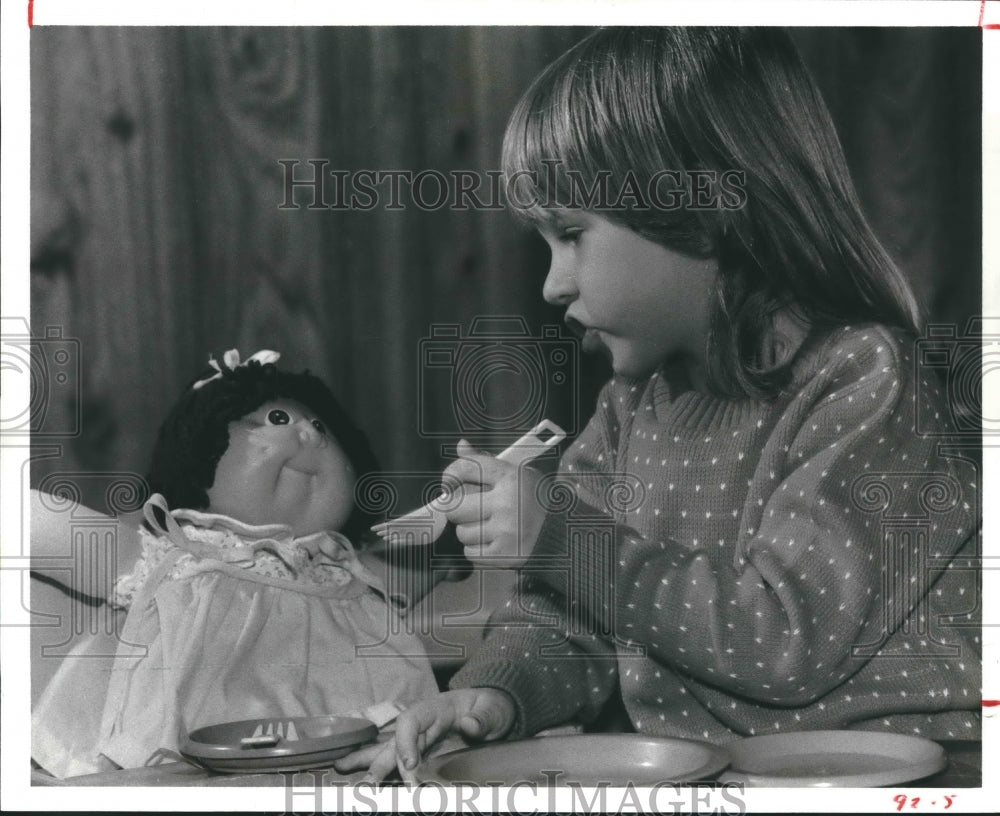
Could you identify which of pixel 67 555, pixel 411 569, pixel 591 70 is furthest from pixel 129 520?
pixel 591 70

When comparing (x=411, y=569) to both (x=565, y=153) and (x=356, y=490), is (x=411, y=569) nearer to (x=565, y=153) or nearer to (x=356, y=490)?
(x=356, y=490)

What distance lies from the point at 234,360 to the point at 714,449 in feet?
2.00

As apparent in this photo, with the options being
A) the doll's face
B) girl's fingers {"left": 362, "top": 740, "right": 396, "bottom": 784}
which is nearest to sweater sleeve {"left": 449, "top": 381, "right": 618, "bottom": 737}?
girl's fingers {"left": 362, "top": 740, "right": 396, "bottom": 784}

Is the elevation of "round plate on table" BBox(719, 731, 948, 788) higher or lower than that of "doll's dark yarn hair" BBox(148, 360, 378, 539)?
lower

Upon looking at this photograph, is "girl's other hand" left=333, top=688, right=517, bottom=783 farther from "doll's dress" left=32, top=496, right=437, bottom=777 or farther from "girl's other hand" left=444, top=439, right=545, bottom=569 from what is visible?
"girl's other hand" left=444, top=439, right=545, bottom=569

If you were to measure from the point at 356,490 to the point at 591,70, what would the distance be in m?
0.60

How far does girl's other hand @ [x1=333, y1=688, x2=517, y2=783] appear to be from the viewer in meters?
1.46
